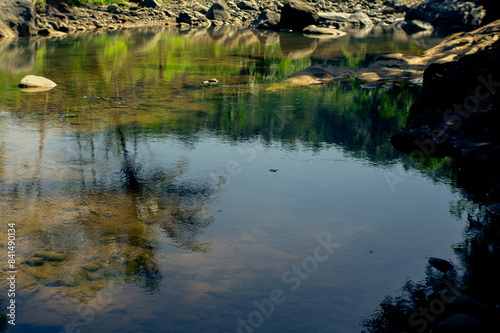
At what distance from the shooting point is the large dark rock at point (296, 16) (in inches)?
1278

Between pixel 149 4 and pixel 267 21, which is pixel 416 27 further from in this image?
pixel 149 4

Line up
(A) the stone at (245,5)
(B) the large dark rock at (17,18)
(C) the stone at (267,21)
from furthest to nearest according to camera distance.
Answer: (A) the stone at (245,5) < (C) the stone at (267,21) < (B) the large dark rock at (17,18)

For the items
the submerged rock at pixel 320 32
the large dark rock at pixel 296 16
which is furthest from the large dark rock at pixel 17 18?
the large dark rock at pixel 296 16

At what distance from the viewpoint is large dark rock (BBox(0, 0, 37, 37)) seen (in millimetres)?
23562

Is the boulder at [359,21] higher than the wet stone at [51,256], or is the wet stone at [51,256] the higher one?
the wet stone at [51,256]

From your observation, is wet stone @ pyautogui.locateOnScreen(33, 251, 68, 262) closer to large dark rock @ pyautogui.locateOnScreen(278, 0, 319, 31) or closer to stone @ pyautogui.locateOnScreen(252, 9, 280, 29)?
large dark rock @ pyautogui.locateOnScreen(278, 0, 319, 31)

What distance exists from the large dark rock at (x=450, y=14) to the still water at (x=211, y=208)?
72.9 ft

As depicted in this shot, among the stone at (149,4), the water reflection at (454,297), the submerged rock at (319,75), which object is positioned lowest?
the stone at (149,4)

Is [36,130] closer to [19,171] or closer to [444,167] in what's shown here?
[19,171]

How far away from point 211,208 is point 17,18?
22106 millimetres

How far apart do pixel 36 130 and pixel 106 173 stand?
2.65 meters

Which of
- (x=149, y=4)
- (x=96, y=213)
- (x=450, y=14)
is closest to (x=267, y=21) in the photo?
(x=149, y=4)

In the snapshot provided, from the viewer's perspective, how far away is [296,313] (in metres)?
4.27

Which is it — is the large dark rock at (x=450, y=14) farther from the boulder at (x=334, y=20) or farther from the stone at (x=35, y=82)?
the stone at (x=35, y=82)
